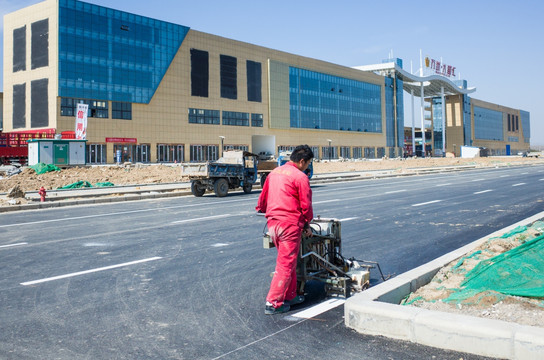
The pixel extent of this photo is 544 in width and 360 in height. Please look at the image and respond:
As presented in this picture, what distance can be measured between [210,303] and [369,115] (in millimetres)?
101160

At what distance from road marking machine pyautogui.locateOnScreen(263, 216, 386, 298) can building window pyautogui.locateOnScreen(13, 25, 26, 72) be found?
60948 millimetres

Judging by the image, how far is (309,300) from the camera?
5.72 metres

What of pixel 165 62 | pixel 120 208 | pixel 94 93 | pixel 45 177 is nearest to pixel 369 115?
pixel 165 62

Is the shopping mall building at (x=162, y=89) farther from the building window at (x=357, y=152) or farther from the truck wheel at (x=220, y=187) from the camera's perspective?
the truck wheel at (x=220, y=187)

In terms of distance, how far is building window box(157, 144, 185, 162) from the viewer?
212ft

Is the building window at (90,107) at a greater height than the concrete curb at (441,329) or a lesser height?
greater

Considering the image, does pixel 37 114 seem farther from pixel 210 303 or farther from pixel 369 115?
pixel 369 115

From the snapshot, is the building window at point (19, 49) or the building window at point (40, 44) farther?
the building window at point (19, 49)

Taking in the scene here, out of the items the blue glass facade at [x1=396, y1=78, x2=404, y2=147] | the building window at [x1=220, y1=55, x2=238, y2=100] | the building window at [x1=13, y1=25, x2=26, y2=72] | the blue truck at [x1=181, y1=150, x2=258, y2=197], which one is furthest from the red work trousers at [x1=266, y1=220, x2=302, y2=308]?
the blue glass facade at [x1=396, y1=78, x2=404, y2=147]

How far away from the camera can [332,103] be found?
3696 inches

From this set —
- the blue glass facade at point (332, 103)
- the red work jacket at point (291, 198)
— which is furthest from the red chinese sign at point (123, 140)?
the red work jacket at point (291, 198)

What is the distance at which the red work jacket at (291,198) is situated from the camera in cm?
520

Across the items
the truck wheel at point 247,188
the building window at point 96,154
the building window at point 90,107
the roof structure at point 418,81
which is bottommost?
the truck wheel at point 247,188

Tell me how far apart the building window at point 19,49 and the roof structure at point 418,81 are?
70.2m
